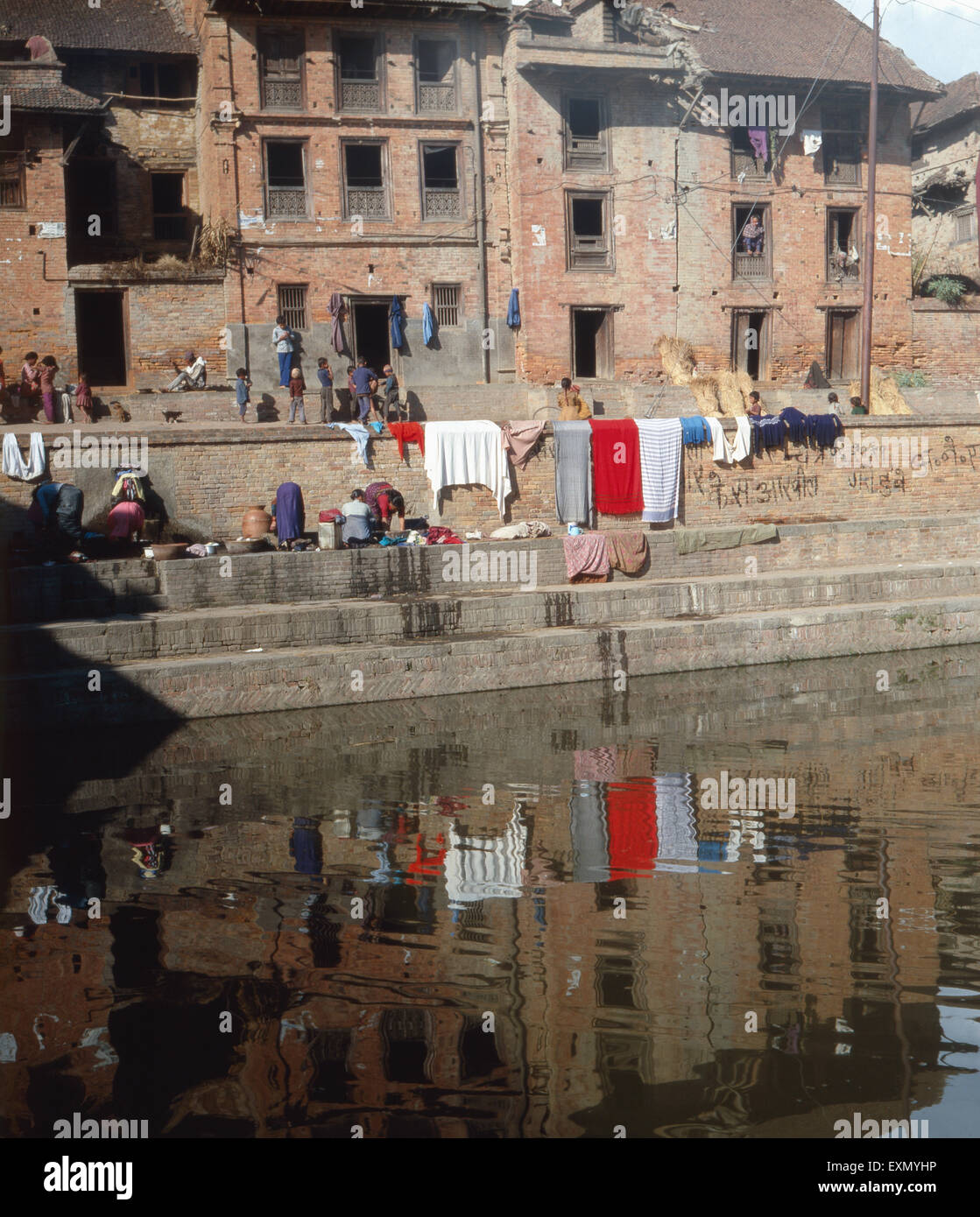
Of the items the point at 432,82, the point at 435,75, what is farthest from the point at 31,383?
the point at 435,75

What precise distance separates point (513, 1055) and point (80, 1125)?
2256 millimetres

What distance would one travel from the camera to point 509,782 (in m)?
13.7

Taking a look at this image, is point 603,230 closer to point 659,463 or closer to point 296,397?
point 659,463

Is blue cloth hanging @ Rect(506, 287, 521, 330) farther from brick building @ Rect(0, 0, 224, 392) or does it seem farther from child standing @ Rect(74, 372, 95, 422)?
child standing @ Rect(74, 372, 95, 422)

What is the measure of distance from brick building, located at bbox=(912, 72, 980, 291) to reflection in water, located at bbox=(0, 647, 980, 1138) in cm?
2202

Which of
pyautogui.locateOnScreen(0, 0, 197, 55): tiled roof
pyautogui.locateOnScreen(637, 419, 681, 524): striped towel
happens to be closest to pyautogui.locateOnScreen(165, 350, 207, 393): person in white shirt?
pyautogui.locateOnScreen(0, 0, 197, 55): tiled roof

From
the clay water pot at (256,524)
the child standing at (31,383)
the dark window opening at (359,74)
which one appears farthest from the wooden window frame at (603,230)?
the child standing at (31,383)

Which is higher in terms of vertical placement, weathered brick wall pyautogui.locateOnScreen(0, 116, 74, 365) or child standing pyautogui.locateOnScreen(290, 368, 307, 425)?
weathered brick wall pyautogui.locateOnScreen(0, 116, 74, 365)

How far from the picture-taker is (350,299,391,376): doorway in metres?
28.0

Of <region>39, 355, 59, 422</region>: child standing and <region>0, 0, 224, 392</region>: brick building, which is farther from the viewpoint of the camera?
<region>0, 0, 224, 392</region>: brick building

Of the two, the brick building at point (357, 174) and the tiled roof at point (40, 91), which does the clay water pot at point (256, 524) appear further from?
the tiled roof at point (40, 91)

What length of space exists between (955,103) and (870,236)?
9181 millimetres

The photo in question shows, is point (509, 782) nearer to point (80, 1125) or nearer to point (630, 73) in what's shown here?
point (80, 1125)

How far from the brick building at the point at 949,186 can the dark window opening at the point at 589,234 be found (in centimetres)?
914
